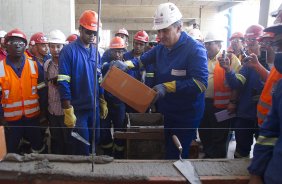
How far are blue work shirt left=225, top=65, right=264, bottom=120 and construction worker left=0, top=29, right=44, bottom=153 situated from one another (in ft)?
8.04

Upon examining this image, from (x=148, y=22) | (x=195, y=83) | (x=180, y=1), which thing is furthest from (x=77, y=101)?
(x=148, y=22)

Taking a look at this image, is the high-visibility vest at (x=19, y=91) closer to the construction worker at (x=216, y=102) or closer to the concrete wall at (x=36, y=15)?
the construction worker at (x=216, y=102)

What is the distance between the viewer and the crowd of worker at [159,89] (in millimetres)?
2635

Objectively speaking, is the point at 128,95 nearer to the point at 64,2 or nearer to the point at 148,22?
the point at 64,2

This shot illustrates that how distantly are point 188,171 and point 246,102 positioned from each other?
206 centimetres

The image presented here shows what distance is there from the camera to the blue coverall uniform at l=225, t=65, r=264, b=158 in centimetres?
335

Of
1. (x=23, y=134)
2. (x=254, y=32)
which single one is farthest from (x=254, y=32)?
(x=23, y=134)

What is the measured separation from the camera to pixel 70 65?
298 cm

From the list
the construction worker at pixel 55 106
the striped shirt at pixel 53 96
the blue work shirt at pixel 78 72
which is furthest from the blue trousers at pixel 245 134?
the striped shirt at pixel 53 96

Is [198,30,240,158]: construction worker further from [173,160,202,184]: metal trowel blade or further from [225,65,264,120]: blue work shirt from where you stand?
[173,160,202,184]: metal trowel blade

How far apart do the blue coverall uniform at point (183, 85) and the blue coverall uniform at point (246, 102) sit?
789 mm

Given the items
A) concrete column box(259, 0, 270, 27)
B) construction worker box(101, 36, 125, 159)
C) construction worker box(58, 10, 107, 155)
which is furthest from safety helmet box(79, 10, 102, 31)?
concrete column box(259, 0, 270, 27)

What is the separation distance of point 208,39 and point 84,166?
3207 millimetres

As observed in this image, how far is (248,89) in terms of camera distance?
3.40 m
